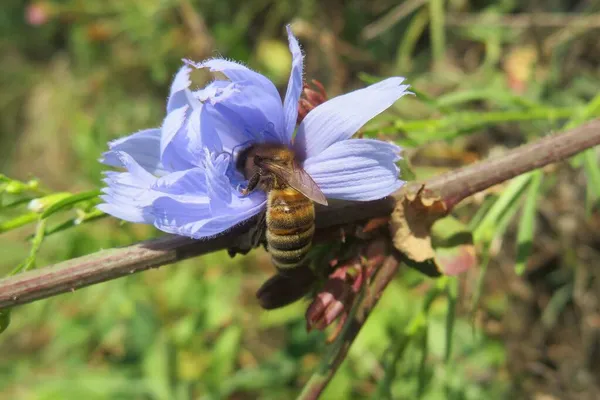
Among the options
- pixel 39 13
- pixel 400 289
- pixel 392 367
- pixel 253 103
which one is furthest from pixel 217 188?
pixel 39 13

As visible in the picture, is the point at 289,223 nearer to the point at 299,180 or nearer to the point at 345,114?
the point at 299,180

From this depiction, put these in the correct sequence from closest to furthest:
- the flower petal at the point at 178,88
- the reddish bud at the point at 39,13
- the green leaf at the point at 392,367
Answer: the flower petal at the point at 178,88 < the green leaf at the point at 392,367 < the reddish bud at the point at 39,13

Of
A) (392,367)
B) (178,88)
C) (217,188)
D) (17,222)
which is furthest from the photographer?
(392,367)

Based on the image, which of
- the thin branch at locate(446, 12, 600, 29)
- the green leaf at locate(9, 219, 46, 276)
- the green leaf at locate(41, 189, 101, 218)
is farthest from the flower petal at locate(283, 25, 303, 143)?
the thin branch at locate(446, 12, 600, 29)

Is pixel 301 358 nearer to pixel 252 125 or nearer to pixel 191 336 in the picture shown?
pixel 191 336

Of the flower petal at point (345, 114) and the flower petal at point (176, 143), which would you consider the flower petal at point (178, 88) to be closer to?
the flower petal at point (176, 143)

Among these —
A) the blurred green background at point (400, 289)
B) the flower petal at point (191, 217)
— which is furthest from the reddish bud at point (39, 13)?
the flower petal at point (191, 217)

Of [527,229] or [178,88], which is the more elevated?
[178,88]

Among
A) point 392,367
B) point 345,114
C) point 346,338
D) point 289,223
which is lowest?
point 392,367
